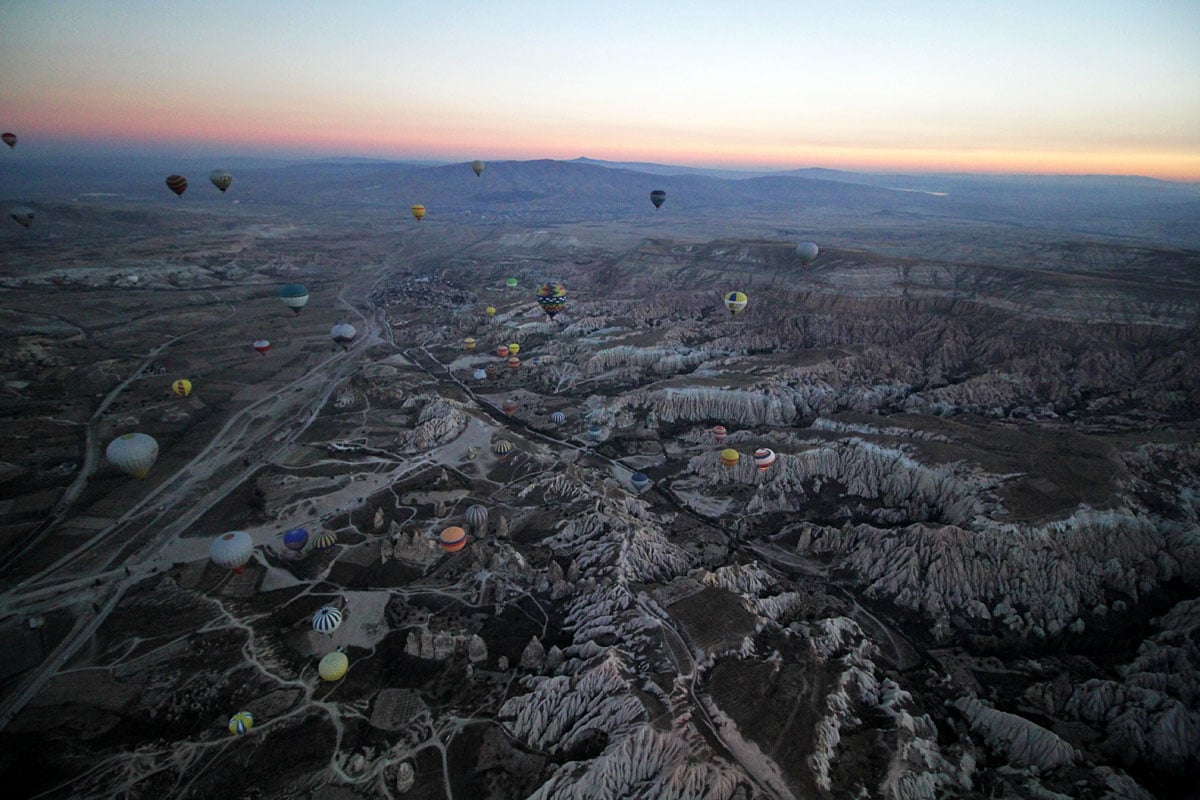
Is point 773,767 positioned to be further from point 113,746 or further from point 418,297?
point 418,297

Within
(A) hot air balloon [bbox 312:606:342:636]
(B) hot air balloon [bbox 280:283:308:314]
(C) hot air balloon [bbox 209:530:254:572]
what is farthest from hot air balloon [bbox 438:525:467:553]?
(B) hot air balloon [bbox 280:283:308:314]

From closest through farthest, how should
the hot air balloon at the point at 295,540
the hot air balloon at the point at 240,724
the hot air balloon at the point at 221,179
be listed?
the hot air balloon at the point at 240,724 < the hot air balloon at the point at 295,540 < the hot air balloon at the point at 221,179

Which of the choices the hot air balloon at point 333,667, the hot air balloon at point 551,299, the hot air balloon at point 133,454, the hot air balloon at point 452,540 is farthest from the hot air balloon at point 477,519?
→ the hot air balloon at point 551,299

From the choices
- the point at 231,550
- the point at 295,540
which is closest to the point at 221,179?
the point at 295,540

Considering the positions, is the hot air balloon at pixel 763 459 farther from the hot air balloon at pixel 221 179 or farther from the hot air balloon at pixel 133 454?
the hot air balloon at pixel 221 179

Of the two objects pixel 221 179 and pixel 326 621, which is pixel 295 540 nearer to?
pixel 326 621

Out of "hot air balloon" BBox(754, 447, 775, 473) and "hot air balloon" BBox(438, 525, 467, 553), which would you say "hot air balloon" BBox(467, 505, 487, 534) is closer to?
"hot air balloon" BBox(438, 525, 467, 553)

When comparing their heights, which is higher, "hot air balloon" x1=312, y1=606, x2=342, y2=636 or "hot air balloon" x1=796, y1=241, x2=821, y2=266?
"hot air balloon" x1=796, y1=241, x2=821, y2=266
